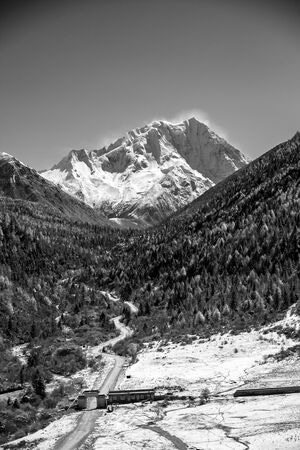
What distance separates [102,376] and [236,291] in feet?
230

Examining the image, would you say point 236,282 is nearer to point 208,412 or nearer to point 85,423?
point 208,412

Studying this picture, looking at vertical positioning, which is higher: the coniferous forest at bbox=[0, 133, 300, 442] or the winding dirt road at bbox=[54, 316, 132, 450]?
the coniferous forest at bbox=[0, 133, 300, 442]

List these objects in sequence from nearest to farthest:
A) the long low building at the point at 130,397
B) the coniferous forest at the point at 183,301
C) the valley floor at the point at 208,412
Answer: the valley floor at the point at 208,412
the long low building at the point at 130,397
the coniferous forest at the point at 183,301

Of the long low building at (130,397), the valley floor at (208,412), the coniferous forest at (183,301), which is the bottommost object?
the valley floor at (208,412)

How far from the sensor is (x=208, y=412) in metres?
55.3

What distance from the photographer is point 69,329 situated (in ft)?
500

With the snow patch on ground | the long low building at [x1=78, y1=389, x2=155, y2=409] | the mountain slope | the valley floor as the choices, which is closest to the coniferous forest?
the mountain slope

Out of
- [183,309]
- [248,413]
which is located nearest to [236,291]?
[183,309]

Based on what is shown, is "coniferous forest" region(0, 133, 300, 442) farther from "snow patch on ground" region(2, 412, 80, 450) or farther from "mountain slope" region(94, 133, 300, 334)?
"snow patch on ground" region(2, 412, 80, 450)

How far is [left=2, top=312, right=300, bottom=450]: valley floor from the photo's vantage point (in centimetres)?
4722

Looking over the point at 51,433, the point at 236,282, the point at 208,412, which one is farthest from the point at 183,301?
the point at 51,433

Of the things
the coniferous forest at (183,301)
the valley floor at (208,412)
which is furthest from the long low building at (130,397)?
the coniferous forest at (183,301)

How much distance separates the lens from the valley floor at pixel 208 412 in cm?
4722

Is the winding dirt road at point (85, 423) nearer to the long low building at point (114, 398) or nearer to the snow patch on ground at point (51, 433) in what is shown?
the snow patch on ground at point (51, 433)
